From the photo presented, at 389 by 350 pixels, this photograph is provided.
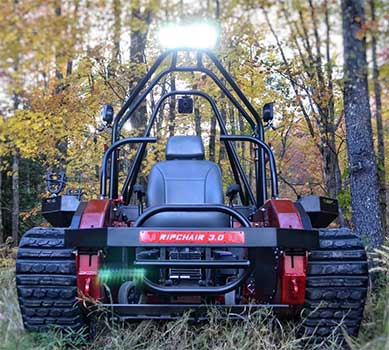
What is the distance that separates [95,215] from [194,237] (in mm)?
612

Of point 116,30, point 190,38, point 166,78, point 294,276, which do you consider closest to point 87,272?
point 294,276

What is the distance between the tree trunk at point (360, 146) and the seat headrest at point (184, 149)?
6.32 feet

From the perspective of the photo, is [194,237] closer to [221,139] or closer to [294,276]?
[294,276]

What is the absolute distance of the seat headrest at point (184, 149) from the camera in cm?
430

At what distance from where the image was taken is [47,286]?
9.78 ft

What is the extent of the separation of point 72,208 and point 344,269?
1769 millimetres

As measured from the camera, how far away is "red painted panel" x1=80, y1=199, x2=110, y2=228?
117 inches

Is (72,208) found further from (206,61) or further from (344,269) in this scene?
(206,61)

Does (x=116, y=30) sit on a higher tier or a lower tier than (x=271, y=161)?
higher

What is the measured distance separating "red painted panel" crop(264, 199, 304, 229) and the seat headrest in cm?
117

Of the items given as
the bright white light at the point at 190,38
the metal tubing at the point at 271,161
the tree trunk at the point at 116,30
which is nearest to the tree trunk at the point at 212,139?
the tree trunk at the point at 116,30

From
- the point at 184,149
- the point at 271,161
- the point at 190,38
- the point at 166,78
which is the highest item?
the point at 166,78

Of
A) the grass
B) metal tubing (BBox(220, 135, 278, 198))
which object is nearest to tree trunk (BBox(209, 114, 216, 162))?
metal tubing (BBox(220, 135, 278, 198))

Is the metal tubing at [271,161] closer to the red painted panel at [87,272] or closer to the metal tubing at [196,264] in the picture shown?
the metal tubing at [196,264]
